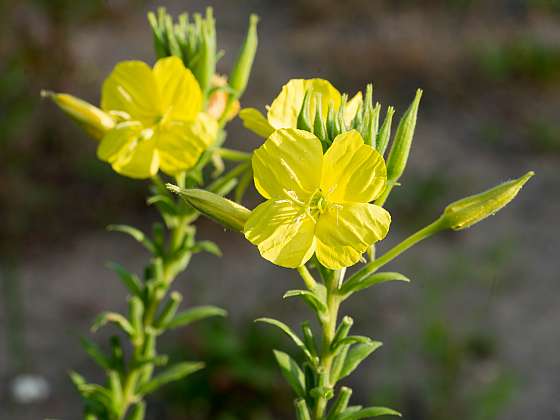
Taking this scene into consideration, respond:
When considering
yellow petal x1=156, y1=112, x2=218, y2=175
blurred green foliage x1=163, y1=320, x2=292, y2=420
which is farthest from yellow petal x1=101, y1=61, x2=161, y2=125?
blurred green foliage x1=163, y1=320, x2=292, y2=420

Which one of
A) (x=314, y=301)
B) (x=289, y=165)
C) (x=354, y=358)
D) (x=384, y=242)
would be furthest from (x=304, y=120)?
(x=384, y=242)

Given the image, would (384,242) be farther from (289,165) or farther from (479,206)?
(289,165)

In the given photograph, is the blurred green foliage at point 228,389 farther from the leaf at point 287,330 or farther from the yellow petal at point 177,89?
the leaf at point 287,330

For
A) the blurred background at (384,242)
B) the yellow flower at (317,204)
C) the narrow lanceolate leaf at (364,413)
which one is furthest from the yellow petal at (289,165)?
the blurred background at (384,242)

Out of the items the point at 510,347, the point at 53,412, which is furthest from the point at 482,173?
the point at 53,412

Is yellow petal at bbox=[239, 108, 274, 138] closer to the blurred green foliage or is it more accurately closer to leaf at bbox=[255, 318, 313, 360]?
leaf at bbox=[255, 318, 313, 360]

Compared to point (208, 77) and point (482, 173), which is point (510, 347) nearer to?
point (482, 173)
